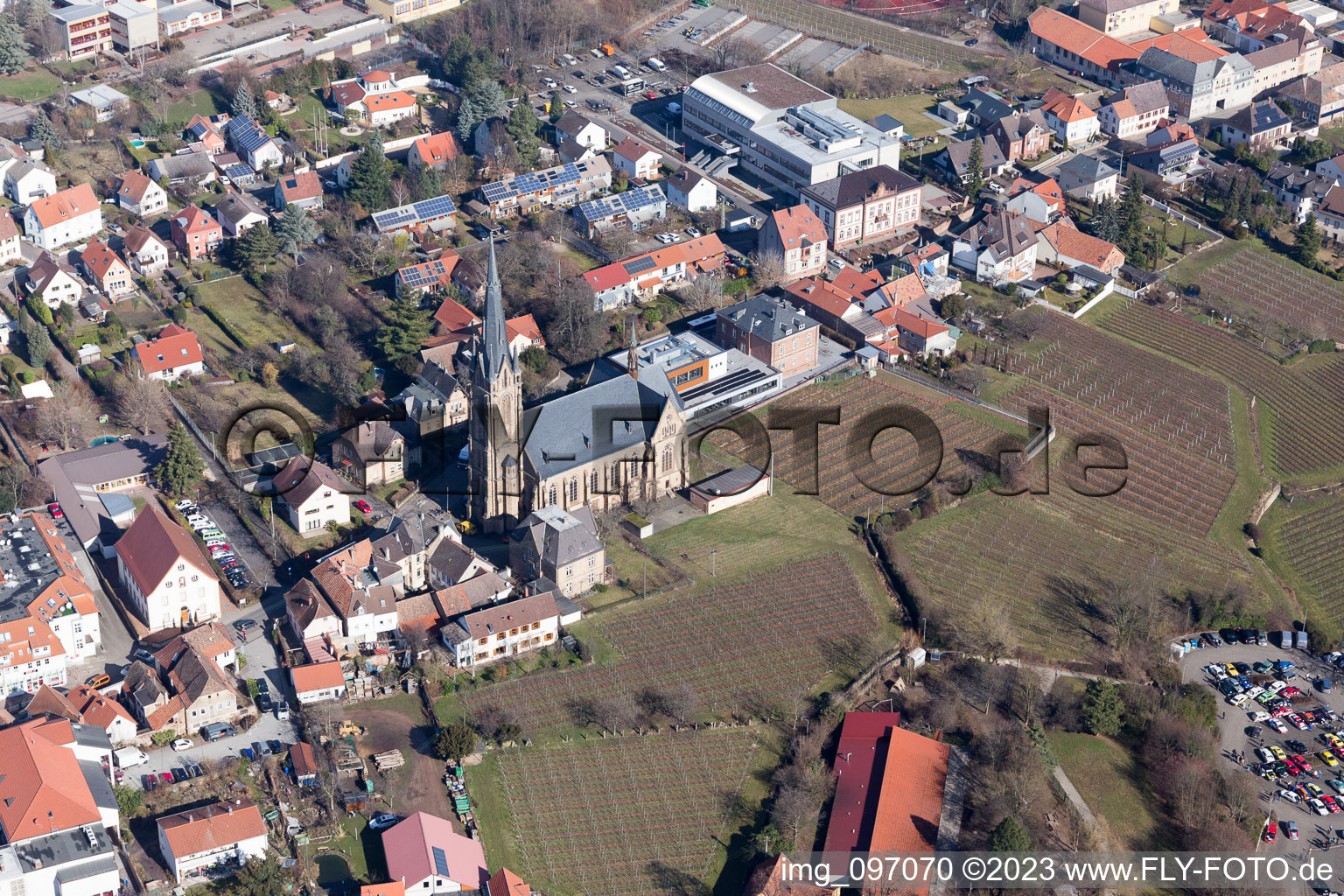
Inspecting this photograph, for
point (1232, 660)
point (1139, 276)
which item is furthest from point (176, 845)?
point (1139, 276)

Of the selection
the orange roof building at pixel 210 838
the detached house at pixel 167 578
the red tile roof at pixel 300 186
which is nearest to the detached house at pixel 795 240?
the red tile roof at pixel 300 186

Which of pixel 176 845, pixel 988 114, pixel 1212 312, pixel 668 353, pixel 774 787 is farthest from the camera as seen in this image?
pixel 988 114

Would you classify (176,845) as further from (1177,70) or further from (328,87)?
(1177,70)

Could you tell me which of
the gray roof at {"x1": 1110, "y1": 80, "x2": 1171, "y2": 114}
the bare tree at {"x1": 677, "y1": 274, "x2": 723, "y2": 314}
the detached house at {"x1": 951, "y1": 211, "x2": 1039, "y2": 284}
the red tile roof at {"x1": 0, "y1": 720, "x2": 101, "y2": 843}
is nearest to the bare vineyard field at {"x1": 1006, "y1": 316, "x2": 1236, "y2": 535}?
the detached house at {"x1": 951, "y1": 211, "x2": 1039, "y2": 284}

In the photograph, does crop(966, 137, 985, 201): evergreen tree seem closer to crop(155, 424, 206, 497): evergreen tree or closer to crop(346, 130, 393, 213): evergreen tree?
crop(346, 130, 393, 213): evergreen tree

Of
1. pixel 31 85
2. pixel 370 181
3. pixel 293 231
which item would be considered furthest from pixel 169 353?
pixel 31 85

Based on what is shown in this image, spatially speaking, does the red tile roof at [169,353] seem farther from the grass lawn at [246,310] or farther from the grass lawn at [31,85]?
the grass lawn at [31,85]
